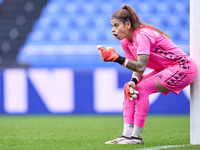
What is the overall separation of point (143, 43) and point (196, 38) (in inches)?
20.2

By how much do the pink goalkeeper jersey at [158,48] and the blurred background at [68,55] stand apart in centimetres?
473

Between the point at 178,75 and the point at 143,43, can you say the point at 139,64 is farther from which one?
the point at 178,75

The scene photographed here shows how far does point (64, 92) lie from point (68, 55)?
2.01 metres

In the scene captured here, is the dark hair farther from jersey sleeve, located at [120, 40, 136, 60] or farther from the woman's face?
jersey sleeve, located at [120, 40, 136, 60]

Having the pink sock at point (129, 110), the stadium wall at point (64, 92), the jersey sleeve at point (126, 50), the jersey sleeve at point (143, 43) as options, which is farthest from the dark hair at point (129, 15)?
the stadium wall at point (64, 92)

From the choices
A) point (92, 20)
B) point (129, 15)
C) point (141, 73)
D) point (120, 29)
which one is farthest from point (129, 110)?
point (92, 20)

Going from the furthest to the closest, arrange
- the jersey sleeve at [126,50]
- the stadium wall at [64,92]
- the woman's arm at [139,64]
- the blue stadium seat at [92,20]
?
1. the blue stadium seat at [92,20]
2. the stadium wall at [64,92]
3. the jersey sleeve at [126,50]
4. the woman's arm at [139,64]

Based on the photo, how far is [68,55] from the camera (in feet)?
33.9

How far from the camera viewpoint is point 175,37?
11297 mm

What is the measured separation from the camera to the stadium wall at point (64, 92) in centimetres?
849

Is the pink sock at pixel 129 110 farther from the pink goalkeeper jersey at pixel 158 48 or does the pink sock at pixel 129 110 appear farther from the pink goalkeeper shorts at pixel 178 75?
the pink goalkeeper jersey at pixel 158 48

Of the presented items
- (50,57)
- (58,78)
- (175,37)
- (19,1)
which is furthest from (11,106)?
(175,37)

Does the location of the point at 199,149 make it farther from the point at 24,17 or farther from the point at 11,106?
the point at 24,17

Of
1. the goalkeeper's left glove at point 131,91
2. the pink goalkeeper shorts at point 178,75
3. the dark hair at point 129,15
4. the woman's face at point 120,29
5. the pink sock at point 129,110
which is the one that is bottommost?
the pink sock at point 129,110
